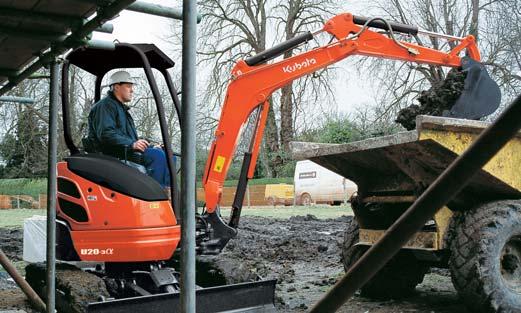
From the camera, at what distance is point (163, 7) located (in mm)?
3680

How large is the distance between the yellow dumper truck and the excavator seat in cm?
184

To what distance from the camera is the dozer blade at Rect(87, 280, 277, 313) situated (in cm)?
461

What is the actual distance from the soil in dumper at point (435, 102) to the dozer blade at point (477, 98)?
75mm

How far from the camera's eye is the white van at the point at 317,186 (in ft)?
121

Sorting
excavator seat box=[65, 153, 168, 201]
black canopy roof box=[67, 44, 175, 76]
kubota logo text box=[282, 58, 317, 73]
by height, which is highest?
kubota logo text box=[282, 58, 317, 73]

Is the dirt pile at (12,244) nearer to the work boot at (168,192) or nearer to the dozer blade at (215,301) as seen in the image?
the work boot at (168,192)

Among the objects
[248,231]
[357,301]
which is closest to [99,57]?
[357,301]

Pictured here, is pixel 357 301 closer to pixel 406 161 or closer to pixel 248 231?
pixel 406 161

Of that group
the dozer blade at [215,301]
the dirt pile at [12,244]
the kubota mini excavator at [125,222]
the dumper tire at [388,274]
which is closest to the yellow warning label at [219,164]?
the kubota mini excavator at [125,222]

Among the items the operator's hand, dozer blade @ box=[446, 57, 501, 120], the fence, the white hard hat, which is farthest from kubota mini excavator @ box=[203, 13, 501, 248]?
the fence

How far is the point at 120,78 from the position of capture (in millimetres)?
5684

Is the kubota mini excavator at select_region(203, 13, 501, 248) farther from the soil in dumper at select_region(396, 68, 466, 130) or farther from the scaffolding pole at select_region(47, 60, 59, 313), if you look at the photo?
the scaffolding pole at select_region(47, 60, 59, 313)

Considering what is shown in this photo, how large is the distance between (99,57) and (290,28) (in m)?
30.7

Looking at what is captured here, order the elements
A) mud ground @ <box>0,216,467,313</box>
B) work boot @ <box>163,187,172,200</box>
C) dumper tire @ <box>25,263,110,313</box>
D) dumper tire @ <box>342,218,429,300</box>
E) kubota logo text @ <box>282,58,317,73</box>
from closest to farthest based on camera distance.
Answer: dumper tire @ <box>25,263,110,313</box> < work boot @ <box>163,187,172,200</box> < mud ground @ <box>0,216,467,313</box> < dumper tire @ <box>342,218,429,300</box> < kubota logo text @ <box>282,58,317,73</box>
